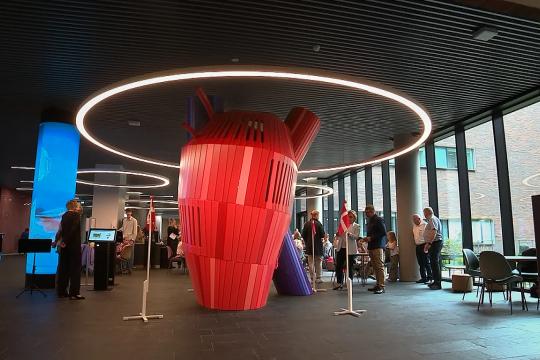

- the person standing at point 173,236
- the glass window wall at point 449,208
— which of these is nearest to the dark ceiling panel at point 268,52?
the glass window wall at point 449,208

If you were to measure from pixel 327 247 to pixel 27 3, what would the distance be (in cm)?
1167

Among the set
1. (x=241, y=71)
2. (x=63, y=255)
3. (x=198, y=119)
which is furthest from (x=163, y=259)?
(x=241, y=71)

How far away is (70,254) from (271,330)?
168 inches

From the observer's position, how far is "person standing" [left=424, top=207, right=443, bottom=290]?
28.6ft

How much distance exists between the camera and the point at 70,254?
717 cm

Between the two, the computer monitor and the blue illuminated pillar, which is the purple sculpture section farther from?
the blue illuminated pillar

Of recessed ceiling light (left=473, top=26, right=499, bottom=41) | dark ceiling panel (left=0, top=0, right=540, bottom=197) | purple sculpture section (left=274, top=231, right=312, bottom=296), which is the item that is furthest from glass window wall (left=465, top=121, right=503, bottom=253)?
purple sculpture section (left=274, top=231, right=312, bottom=296)

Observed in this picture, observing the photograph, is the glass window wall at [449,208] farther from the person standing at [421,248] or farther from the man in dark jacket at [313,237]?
the man in dark jacket at [313,237]

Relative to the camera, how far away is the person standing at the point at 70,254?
705 cm

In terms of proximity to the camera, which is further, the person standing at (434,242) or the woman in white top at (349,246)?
the person standing at (434,242)

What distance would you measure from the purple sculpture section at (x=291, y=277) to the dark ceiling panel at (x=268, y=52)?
10.3 ft

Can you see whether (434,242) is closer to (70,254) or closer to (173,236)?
(70,254)

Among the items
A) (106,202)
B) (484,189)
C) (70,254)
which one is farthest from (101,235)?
(484,189)

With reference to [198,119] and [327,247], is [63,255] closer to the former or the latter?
[198,119]
